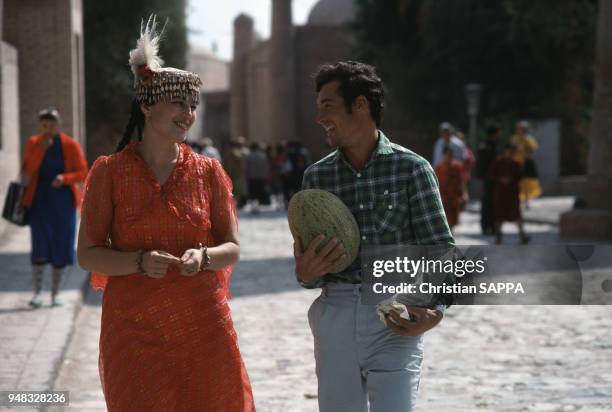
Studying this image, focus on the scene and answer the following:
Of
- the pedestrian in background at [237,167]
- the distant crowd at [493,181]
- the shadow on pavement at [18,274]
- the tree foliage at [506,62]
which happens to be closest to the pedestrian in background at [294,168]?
the pedestrian in background at [237,167]

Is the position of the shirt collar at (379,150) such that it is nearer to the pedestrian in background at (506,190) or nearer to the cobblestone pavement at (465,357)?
the cobblestone pavement at (465,357)

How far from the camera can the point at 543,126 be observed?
105 feet

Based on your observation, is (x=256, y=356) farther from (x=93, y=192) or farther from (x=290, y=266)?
(x=290, y=266)

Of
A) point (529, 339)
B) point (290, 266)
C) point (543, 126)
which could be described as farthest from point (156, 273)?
point (543, 126)

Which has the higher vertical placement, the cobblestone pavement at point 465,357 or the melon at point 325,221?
the melon at point 325,221

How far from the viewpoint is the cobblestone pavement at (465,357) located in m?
6.72

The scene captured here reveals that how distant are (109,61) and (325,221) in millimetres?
32679

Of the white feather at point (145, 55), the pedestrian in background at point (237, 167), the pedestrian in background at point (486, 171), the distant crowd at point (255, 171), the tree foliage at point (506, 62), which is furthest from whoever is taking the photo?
the tree foliage at point (506, 62)

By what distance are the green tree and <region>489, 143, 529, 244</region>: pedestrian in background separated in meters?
19.4

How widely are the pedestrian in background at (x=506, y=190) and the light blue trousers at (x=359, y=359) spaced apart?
13.4 meters

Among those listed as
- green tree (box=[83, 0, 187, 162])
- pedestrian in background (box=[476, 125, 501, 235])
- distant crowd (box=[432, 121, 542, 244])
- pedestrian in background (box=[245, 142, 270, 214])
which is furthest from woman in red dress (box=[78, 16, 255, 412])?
green tree (box=[83, 0, 187, 162])

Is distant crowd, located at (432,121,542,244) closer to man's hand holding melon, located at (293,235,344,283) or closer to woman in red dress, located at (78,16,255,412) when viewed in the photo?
woman in red dress, located at (78,16,255,412)

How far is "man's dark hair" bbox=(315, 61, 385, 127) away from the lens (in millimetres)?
3719

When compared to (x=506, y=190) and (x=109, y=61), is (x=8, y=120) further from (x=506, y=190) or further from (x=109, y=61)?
(x=109, y=61)
